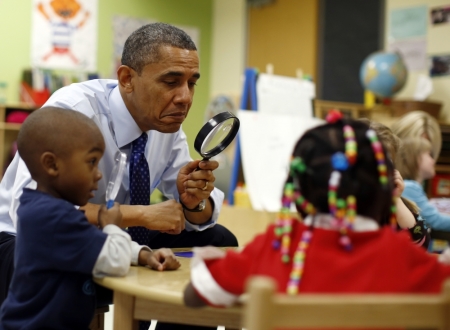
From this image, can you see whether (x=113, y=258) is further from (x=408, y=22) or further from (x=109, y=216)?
(x=408, y=22)

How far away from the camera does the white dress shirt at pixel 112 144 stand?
2043 mm

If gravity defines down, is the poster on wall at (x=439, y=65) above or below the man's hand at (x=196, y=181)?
above

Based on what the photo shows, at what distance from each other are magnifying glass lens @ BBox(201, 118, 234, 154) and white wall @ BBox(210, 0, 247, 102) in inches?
239

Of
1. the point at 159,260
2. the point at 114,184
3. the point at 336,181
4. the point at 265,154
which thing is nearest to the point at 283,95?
the point at 265,154

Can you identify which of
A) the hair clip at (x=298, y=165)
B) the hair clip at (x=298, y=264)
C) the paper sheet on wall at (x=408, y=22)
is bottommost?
the hair clip at (x=298, y=264)

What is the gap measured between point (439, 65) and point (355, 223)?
5201 mm

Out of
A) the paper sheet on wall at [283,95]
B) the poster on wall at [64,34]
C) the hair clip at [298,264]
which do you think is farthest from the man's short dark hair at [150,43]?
the poster on wall at [64,34]

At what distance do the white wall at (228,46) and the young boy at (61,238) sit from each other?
6451 millimetres

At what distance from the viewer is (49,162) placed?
1.50 m

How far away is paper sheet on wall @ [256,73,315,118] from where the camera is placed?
470cm

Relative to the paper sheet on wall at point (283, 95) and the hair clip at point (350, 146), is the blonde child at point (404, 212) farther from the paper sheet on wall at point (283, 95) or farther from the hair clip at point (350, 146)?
the paper sheet on wall at point (283, 95)

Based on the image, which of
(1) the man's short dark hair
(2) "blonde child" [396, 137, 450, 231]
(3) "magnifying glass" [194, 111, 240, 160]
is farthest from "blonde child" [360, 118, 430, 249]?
(1) the man's short dark hair

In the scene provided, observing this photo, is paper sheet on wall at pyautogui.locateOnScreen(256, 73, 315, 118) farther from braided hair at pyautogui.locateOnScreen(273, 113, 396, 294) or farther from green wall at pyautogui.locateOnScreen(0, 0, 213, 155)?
braided hair at pyautogui.locateOnScreen(273, 113, 396, 294)

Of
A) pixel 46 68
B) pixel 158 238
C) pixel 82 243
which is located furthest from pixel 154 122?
pixel 46 68
